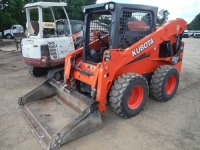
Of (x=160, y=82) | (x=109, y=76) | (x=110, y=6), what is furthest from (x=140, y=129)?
(x=110, y=6)

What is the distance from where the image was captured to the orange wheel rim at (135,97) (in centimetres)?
438

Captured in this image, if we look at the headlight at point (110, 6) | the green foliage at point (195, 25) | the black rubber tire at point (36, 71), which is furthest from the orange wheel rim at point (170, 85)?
the green foliage at point (195, 25)

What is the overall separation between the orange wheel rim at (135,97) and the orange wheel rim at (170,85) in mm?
1056

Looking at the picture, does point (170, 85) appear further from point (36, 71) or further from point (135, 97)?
point (36, 71)

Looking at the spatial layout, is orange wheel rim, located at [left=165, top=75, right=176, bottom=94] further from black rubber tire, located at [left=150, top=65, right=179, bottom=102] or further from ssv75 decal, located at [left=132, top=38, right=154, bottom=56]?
ssv75 decal, located at [left=132, top=38, right=154, bottom=56]

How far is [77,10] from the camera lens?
1332 inches

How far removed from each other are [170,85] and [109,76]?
1991mm

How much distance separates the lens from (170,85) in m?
5.34

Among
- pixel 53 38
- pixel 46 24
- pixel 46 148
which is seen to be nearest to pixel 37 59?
pixel 53 38

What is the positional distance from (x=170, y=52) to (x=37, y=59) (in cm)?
341

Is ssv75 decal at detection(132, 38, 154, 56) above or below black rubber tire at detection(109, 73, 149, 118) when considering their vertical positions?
above

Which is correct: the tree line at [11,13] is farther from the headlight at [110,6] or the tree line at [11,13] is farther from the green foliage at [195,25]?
the green foliage at [195,25]

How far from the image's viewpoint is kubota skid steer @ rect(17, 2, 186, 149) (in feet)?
12.5

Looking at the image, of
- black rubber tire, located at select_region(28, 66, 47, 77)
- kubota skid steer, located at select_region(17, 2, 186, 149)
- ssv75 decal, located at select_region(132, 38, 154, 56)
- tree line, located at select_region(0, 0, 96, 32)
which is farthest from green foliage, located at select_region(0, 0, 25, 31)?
ssv75 decal, located at select_region(132, 38, 154, 56)
